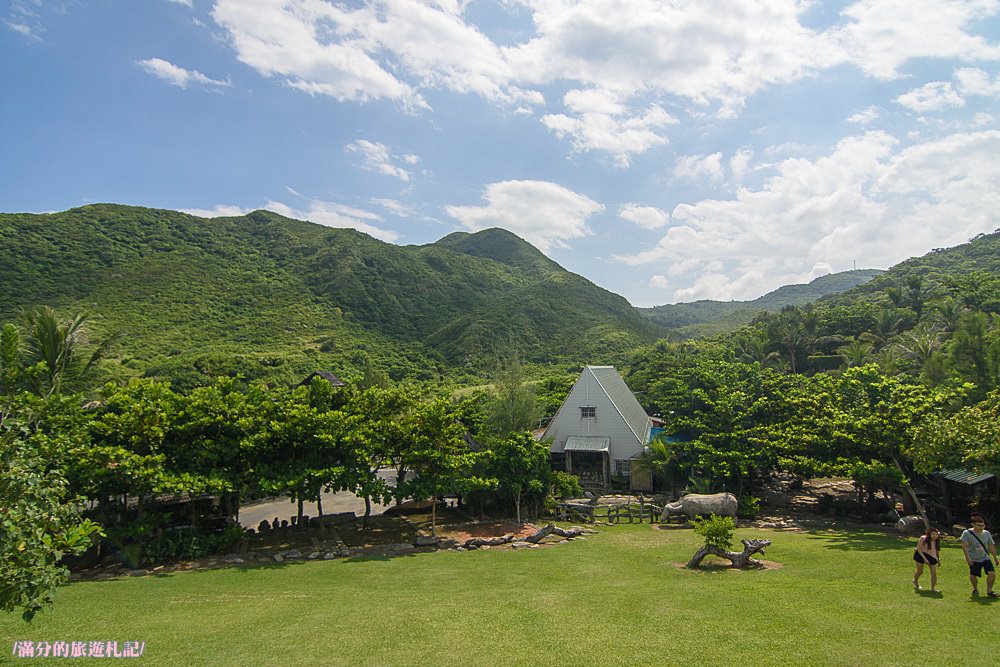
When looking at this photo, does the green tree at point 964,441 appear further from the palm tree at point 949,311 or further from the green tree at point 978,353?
the palm tree at point 949,311

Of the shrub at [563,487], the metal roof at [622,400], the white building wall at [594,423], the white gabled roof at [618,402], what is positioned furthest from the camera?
the metal roof at [622,400]

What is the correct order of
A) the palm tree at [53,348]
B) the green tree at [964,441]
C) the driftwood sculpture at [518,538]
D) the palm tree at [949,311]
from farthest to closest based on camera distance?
the palm tree at [949,311] → the palm tree at [53,348] → the driftwood sculpture at [518,538] → the green tree at [964,441]

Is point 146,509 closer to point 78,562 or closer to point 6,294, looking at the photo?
point 78,562

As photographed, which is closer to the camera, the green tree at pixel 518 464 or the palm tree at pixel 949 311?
the green tree at pixel 518 464

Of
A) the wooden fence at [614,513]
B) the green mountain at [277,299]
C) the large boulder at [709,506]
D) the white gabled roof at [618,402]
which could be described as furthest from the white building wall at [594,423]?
the green mountain at [277,299]

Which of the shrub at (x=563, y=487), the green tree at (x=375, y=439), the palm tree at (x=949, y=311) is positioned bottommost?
the shrub at (x=563, y=487)

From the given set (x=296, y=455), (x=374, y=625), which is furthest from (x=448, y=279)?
(x=374, y=625)

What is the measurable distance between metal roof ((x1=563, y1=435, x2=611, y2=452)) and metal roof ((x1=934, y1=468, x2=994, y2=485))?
16.2 m

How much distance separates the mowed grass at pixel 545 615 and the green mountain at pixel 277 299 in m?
39.8

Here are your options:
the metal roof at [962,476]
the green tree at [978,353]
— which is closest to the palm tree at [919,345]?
the green tree at [978,353]

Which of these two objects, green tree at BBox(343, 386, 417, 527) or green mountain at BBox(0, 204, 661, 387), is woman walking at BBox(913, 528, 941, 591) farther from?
green mountain at BBox(0, 204, 661, 387)

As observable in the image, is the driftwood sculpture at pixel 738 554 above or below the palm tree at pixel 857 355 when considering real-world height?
below

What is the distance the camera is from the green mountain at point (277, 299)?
203ft

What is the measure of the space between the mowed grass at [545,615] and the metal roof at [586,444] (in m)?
16.7
